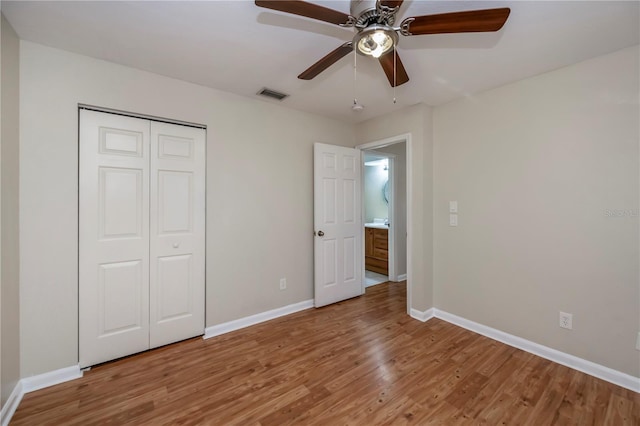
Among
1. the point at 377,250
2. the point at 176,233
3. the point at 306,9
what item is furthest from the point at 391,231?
the point at 306,9

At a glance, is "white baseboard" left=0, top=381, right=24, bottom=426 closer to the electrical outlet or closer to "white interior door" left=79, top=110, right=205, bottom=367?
"white interior door" left=79, top=110, right=205, bottom=367

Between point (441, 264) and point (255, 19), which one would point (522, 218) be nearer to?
point (441, 264)

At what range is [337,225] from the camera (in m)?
3.44

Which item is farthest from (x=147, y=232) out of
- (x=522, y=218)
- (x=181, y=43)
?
(x=522, y=218)

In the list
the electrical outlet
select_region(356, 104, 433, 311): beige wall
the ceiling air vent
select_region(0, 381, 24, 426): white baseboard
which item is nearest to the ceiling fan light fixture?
the ceiling air vent

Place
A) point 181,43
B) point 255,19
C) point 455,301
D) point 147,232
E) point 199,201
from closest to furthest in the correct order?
1. point 255,19
2. point 181,43
3. point 147,232
4. point 199,201
5. point 455,301

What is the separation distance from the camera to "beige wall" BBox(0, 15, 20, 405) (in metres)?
1.62

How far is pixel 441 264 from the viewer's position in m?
3.05

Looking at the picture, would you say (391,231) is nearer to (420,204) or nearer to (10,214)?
(420,204)

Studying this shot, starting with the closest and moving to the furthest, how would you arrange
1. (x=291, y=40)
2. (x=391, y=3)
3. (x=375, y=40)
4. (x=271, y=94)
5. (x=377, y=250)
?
(x=391, y=3)
(x=375, y=40)
(x=291, y=40)
(x=271, y=94)
(x=377, y=250)

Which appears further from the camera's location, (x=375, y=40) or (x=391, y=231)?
(x=391, y=231)

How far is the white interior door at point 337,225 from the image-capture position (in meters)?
3.27

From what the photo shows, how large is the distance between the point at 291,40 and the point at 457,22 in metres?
1.05

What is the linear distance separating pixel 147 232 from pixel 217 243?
23.5 inches
